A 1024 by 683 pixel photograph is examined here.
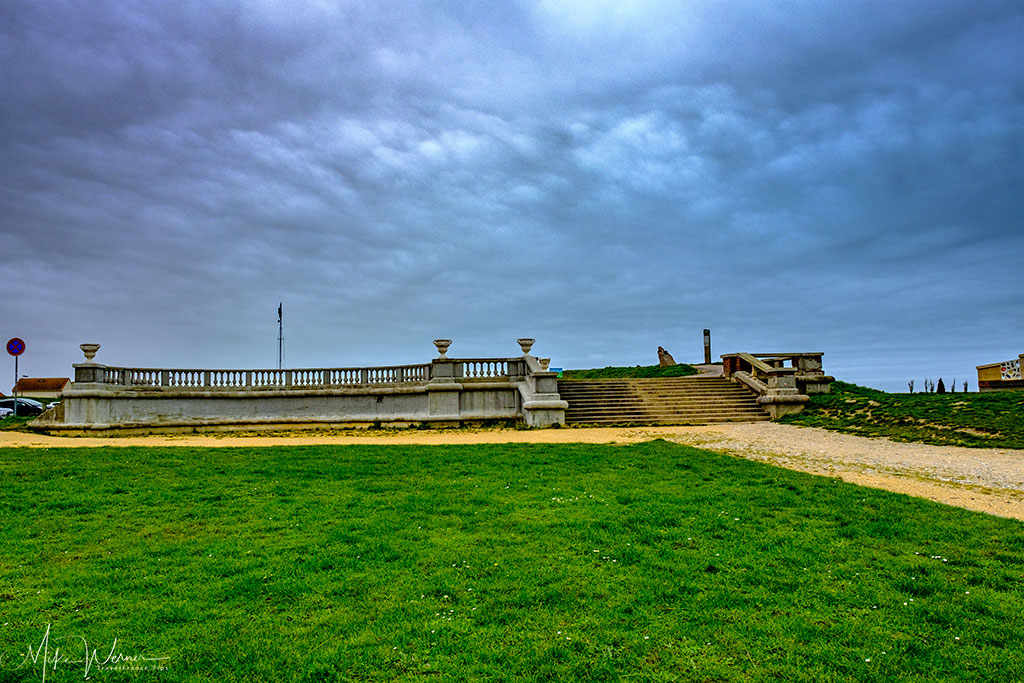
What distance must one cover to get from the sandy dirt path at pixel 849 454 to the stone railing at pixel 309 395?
7.09 feet

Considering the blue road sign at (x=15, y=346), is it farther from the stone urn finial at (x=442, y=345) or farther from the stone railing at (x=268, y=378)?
the stone urn finial at (x=442, y=345)

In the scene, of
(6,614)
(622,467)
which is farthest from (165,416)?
(6,614)

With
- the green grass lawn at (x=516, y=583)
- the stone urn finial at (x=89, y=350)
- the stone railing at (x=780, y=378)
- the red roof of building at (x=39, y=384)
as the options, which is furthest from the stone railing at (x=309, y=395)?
the red roof of building at (x=39, y=384)

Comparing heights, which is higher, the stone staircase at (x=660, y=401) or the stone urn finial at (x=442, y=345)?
the stone urn finial at (x=442, y=345)

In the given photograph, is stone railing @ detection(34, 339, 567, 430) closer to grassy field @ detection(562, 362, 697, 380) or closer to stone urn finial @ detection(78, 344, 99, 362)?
stone urn finial @ detection(78, 344, 99, 362)

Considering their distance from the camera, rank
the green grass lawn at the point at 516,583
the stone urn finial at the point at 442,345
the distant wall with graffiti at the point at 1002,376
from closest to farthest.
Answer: the green grass lawn at the point at 516,583, the stone urn finial at the point at 442,345, the distant wall with graffiti at the point at 1002,376

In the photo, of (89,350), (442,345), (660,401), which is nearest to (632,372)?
(660,401)

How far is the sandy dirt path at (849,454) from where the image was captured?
887 cm

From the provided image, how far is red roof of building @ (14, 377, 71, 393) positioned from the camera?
6077 centimetres

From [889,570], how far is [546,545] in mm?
3026

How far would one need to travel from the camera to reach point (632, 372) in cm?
3584

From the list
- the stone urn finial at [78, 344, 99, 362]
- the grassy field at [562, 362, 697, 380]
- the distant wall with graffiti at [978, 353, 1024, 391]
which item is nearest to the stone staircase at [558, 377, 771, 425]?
the grassy field at [562, 362, 697, 380]

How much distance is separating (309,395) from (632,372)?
19.0 meters

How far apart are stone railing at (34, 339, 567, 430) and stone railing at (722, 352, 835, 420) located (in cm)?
843
